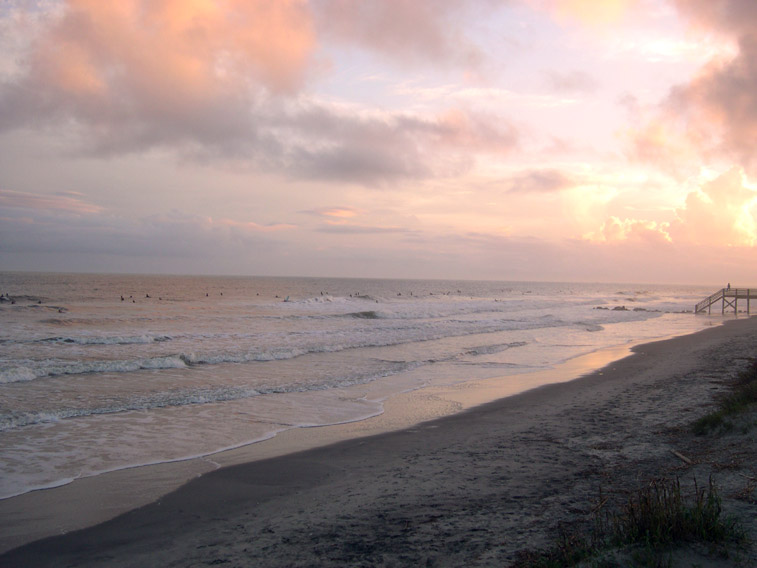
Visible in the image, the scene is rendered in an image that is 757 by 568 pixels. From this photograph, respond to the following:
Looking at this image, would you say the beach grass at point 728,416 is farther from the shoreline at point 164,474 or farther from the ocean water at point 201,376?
the ocean water at point 201,376

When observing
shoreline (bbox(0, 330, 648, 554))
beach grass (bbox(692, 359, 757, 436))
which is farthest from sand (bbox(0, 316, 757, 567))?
beach grass (bbox(692, 359, 757, 436))

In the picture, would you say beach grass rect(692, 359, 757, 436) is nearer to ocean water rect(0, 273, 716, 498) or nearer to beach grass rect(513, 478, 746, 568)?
beach grass rect(513, 478, 746, 568)

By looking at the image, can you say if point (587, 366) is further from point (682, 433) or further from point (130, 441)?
point (130, 441)

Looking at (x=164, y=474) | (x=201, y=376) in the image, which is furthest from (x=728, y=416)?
(x=201, y=376)

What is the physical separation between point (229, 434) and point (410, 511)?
5325 mm

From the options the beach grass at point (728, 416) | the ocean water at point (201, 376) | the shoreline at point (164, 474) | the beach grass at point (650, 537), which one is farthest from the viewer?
the ocean water at point (201, 376)

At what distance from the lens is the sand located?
179 inches

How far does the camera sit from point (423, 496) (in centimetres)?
596

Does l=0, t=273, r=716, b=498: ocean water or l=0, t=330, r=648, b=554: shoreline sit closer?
l=0, t=330, r=648, b=554: shoreline

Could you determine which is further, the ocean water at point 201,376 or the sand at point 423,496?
the ocean water at point 201,376

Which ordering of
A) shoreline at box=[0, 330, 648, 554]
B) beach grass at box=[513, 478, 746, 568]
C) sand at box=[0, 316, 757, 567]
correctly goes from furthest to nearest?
shoreline at box=[0, 330, 648, 554] < sand at box=[0, 316, 757, 567] < beach grass at box=[513, 478, 746, 568]

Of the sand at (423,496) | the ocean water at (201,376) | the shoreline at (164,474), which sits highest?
the sand at (423,496)

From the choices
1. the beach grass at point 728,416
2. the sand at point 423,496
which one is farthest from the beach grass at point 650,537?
the beach grass at point 728,416

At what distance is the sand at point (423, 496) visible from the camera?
456 centimetres
